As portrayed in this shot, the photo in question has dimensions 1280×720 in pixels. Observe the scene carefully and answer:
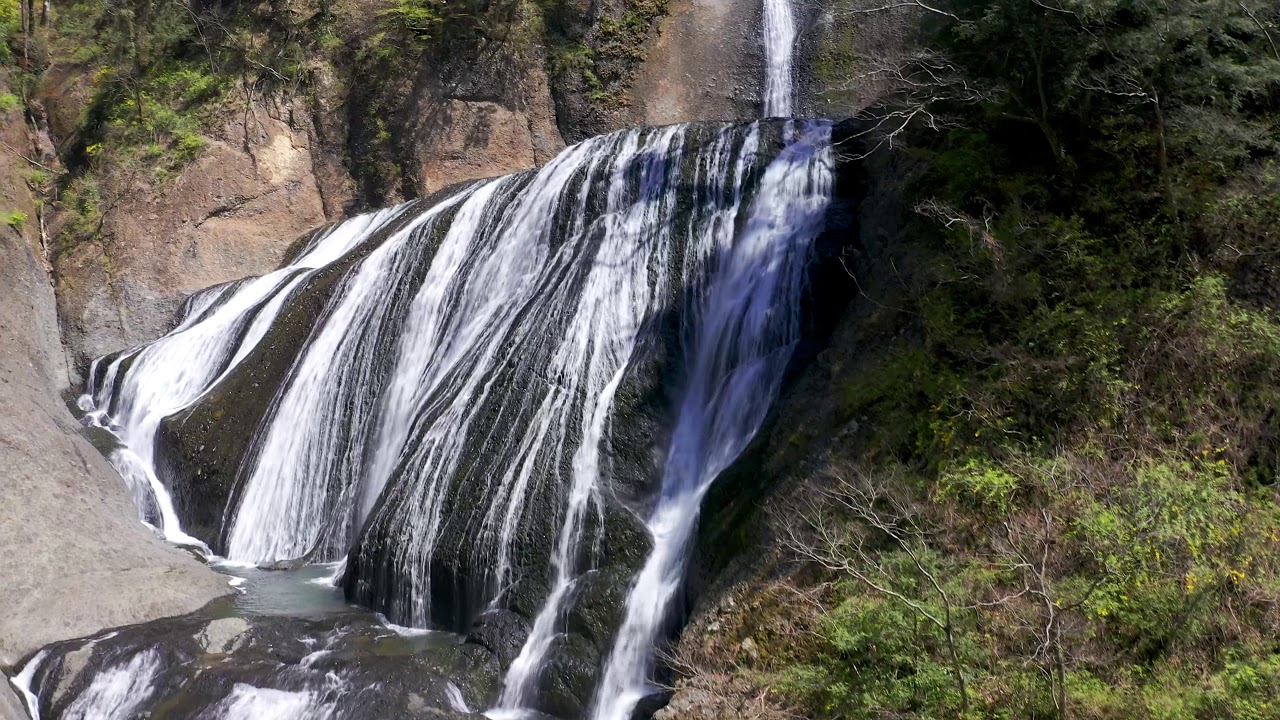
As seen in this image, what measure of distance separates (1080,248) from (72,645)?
9.89 meters

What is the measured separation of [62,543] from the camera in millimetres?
11305

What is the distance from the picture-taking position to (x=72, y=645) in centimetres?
952

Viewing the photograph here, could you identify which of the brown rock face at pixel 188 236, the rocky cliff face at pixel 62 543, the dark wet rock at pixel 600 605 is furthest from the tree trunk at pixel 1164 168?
the brown rock face at pixel 188 236

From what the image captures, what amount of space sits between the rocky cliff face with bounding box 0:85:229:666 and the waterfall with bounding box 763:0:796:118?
14003mm

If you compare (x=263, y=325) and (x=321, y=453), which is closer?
(x=321, y=453)

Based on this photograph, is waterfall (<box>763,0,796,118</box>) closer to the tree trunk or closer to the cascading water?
the cascading water

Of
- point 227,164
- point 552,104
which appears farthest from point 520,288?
point 227,164

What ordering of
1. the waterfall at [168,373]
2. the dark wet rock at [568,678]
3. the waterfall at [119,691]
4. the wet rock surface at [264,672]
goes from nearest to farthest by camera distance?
the wet rock surface at [264,672] < the dark wet rock at [568,678] < the waterfall at [119,691] < the waterfall at [168,373]

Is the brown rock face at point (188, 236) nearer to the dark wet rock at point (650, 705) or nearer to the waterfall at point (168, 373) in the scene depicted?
the waterfall at point (168, 373)

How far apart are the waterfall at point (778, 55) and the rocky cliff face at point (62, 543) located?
551 inches

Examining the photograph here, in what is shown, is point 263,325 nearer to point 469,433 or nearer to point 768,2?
point 469,433

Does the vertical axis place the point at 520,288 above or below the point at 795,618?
above

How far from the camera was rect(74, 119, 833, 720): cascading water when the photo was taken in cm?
980

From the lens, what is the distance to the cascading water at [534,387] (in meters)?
9.80
